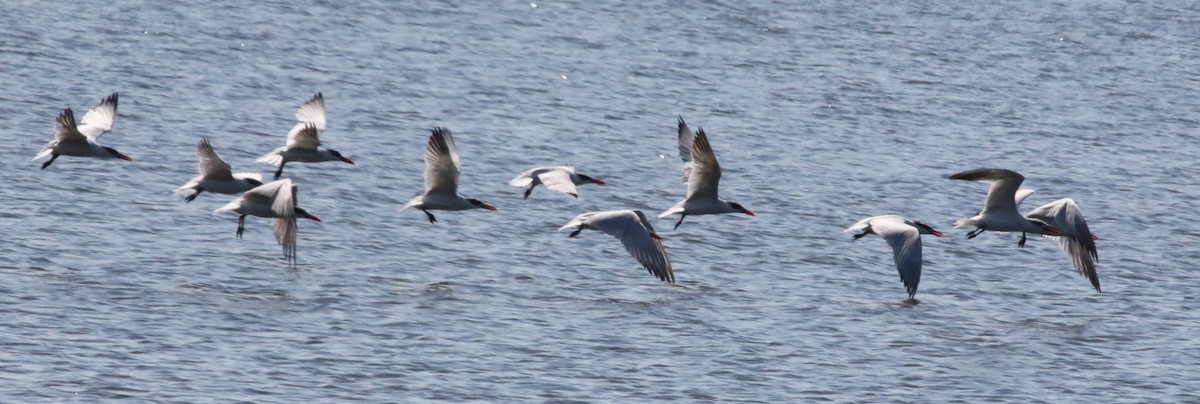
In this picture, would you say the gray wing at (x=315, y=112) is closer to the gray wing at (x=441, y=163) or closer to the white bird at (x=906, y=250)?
the gray wing at (x=441, y=163)

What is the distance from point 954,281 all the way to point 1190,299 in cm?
267

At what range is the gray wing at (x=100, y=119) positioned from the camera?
2000 cm

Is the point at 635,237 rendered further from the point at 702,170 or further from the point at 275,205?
the point at 275,205

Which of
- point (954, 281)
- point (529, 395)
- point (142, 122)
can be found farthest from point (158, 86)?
point (529, 395)

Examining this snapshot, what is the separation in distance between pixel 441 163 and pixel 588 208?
476cm

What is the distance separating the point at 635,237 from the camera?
1797 centimetres

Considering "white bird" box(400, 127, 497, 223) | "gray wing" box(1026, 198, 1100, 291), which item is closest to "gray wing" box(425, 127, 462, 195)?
"white bird" box(400, 127, 497, 223)

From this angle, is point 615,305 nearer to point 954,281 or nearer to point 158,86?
point 954,281

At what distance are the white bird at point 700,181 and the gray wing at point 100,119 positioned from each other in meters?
6.41

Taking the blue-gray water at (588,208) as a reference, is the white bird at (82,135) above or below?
above

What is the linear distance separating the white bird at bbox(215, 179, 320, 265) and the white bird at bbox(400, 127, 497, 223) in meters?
1.22

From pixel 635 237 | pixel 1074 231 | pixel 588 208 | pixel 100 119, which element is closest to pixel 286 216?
pixel 635 237

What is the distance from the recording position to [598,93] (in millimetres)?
32500

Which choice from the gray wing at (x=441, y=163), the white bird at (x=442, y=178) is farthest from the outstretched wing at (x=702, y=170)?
the gray wing at (x=441, y=163)
